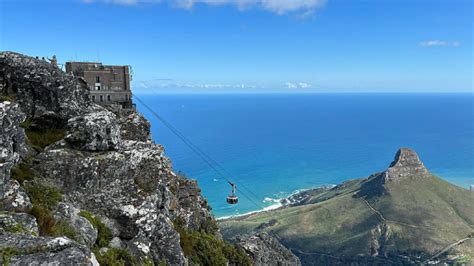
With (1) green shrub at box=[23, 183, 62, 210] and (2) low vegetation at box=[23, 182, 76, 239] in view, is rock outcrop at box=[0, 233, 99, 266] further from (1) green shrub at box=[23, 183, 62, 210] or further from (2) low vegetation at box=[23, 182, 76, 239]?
(1) green shrub at box=[23, 183, 62, 210]

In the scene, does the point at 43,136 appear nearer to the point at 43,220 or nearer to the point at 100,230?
the point at 100,230

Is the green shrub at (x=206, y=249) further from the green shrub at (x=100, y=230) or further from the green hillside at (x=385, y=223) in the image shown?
the green hillside at (x=385, y=223)

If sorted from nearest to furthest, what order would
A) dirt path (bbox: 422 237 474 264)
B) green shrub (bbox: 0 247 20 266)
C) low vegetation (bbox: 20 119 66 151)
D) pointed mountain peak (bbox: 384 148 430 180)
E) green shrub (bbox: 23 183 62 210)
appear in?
1. green shrub (bbox: 0 247 20 266)
2. green shrub (bbox: 23 183 62 210)
3. low vegetation (bbox: 20 119 66 151)
4. dirt path (bbox: 422 237 474 264)
5. pointed mountain peak (bbox: 384 148 430 180)

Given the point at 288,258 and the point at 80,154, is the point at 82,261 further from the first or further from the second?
the point at 288,258

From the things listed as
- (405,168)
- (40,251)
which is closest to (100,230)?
(40,251)

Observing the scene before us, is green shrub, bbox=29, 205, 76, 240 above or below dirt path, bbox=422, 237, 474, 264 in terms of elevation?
above

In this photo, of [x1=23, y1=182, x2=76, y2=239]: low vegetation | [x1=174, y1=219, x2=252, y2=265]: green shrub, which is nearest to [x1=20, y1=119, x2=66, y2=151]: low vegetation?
[x1=23, y1=182, x2=76, y2=239]: low vegetation
